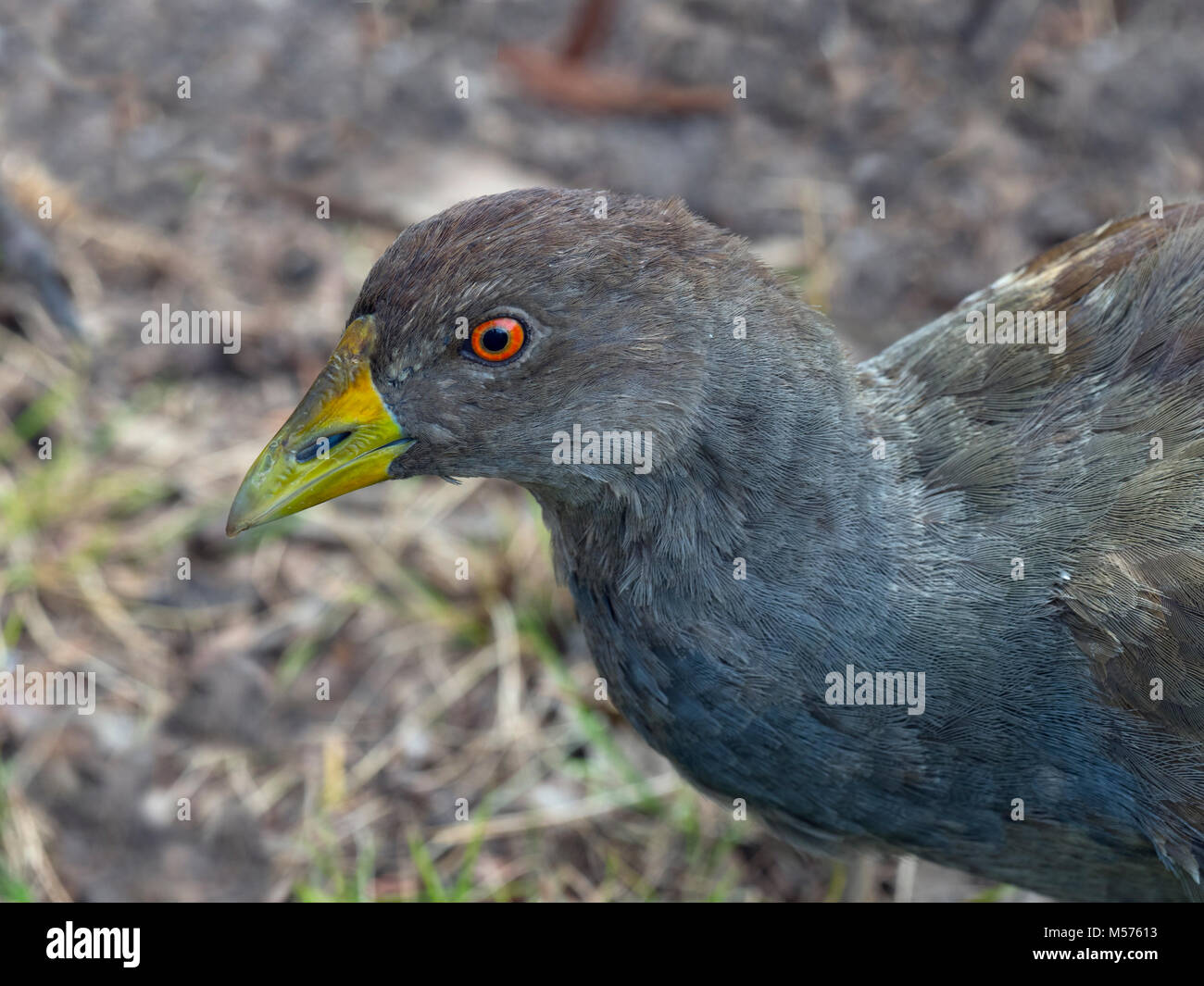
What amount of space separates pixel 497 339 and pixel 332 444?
0.48 metres

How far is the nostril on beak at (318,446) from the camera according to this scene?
3.00 m

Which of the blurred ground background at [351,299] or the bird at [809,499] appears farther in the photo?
the blurred ground background at [351,299]

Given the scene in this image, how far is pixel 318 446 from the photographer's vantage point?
3012 mm

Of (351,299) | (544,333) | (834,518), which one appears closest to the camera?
(544,333)

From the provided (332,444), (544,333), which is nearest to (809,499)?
(544,333)

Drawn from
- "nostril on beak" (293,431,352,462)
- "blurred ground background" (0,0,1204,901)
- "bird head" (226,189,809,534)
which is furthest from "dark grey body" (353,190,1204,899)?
"blurred ground background" (0,0,1204,901)

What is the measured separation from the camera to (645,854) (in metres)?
4.35

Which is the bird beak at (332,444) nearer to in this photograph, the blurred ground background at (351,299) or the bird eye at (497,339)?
the bird eye at (497,339)

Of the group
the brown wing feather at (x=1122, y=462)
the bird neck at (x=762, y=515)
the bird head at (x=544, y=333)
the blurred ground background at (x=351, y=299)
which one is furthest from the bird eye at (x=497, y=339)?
the blurred ground background at (x=351, y=299)

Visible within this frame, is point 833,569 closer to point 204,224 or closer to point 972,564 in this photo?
point 972,564

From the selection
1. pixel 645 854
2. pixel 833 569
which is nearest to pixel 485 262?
pixel 833 569

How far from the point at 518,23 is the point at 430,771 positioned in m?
4.14

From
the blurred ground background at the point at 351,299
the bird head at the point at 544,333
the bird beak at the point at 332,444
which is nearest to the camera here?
the bird head at the point at 544,333

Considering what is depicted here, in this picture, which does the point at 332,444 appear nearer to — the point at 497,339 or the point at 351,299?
the point at 497,339
